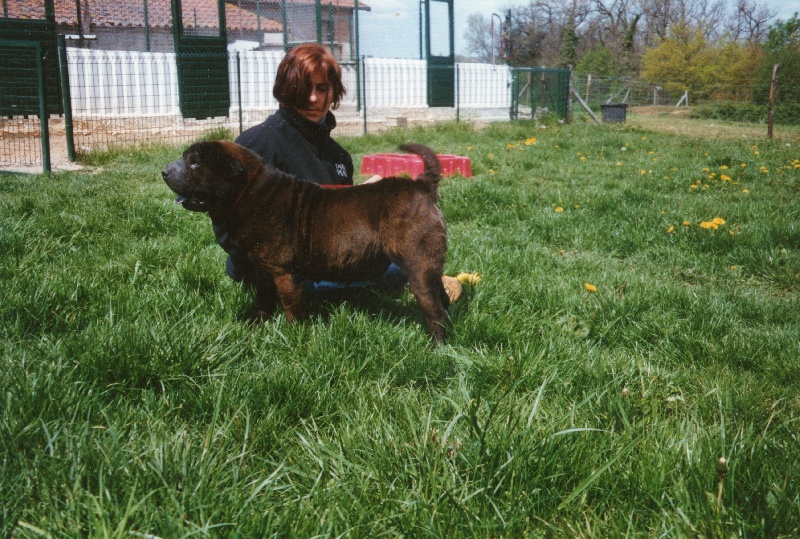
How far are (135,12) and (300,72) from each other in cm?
2735

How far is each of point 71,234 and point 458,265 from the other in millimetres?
2836

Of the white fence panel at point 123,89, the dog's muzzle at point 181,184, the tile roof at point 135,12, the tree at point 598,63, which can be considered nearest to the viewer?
the dog's muzzle at point 181,184

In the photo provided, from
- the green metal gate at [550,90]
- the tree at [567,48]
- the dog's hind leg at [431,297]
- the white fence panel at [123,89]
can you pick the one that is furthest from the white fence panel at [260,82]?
the tree at [567,48]

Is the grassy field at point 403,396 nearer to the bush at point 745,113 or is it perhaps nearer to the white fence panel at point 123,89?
the white fence panel at point 123,89

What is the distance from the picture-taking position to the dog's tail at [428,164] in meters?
3.19

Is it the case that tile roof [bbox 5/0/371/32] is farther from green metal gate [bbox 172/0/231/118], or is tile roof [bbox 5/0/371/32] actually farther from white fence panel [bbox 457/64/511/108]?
green metal gate [bbox 172/0/231/118]

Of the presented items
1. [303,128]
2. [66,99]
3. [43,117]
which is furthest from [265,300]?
[66,99]

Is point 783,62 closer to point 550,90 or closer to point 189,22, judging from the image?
point 550,90

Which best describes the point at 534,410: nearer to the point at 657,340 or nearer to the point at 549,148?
the point at 657,340

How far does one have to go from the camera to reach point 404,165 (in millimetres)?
7738

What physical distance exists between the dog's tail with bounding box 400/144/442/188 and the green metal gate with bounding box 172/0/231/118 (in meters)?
11.8

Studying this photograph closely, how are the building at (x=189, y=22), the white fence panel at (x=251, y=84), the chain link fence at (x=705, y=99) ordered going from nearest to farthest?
the white fence panel at (x=251, y=84)
the building at (x=189, y=22)
the chain link fence at (x=705, y=99)

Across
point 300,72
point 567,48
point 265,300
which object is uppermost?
point 567,48

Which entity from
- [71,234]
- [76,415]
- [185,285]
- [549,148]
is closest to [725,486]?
[76,415]
